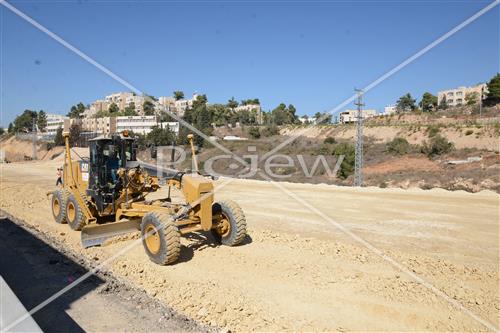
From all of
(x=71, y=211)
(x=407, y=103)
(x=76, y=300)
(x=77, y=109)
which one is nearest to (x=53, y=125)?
(x=77, y=109)

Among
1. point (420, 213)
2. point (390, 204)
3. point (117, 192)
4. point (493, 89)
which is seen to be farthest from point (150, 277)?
point (493, 89)

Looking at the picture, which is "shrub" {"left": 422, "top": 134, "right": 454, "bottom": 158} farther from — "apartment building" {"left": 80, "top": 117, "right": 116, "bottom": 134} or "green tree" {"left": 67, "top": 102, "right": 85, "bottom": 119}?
"green tree" {"left": 67, "top": 102, "right": 85, "bottom": 119}

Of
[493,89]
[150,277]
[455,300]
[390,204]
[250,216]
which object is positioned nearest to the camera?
[455,300]

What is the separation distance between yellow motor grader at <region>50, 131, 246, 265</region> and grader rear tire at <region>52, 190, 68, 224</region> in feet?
0.09

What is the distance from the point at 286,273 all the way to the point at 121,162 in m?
4.95

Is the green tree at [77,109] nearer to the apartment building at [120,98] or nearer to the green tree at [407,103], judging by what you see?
the apartment building at [120,98]

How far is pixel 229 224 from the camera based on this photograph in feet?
27.7

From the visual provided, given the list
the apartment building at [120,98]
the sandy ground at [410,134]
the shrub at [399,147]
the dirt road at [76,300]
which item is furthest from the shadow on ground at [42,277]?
the apartment building at [120,98]

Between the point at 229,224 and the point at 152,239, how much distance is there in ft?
5.39

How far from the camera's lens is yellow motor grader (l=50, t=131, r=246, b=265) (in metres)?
7.65

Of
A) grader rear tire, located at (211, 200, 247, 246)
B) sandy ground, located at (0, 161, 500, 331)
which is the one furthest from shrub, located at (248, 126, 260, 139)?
grader rear tire, located at (211, 200, 247, 246)

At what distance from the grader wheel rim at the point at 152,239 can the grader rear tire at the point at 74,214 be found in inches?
115

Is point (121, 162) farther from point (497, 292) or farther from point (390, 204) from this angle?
point (390, 204)

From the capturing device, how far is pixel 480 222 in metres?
11.9
